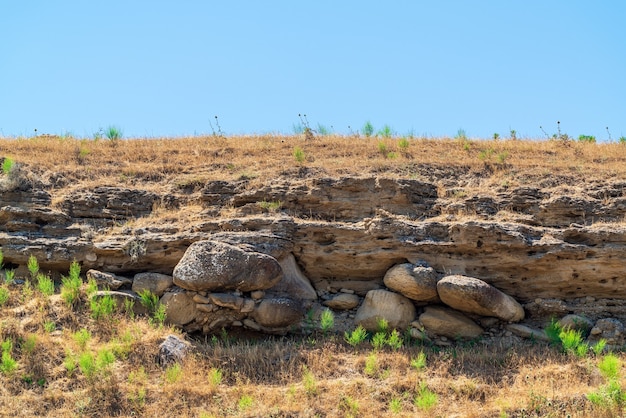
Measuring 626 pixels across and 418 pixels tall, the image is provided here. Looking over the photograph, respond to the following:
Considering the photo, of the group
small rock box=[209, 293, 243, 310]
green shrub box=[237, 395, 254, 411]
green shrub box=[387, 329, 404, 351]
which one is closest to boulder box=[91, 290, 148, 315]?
small rock box=[209, 293, 243, 310]

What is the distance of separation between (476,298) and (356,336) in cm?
208

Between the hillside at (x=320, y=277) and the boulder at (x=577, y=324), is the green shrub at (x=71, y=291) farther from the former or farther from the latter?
the boulder at (x=577, y=324)

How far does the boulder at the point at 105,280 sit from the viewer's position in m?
11.6

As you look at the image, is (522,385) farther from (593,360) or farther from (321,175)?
(321,175)

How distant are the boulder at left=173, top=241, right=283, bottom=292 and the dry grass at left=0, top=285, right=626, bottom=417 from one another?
901 mm

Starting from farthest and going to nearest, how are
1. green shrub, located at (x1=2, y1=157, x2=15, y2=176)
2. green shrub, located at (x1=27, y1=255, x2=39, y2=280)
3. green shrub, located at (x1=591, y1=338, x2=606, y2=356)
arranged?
green shrub, located at (x1=2, y1=157, x2=15, y2=176) < green shrub, located at (x1=27, y1=255, x2=39, y2=280) < green shrub, located at (x1=591, y1=338, x2=606, y2=356)

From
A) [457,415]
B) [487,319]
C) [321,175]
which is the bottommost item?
[457,415]

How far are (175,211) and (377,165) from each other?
4.50 m

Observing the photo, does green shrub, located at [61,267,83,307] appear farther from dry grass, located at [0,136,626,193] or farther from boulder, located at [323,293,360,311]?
boulder, located at [323,293,360,311]

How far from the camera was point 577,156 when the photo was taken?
15773mm

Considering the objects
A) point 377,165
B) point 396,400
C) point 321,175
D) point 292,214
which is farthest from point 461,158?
point 396,400

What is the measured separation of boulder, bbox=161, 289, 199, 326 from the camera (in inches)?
442

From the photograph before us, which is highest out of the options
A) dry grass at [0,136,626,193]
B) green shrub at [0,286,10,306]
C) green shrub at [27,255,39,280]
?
dry grass at [0,136,626,193]

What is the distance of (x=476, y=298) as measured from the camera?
11000mm
